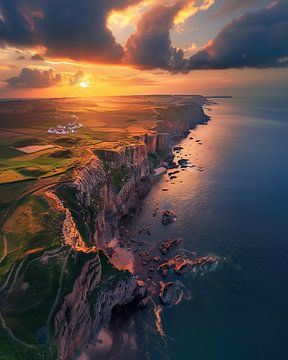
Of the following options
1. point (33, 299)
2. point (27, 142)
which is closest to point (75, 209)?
point (33, 299)

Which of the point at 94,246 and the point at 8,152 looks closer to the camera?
Result: the point at 94,246

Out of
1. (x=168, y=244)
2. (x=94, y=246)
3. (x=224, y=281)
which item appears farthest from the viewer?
(x=168, y=244)

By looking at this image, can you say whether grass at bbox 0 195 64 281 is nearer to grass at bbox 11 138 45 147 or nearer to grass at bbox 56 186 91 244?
grass at bbox 56 186 91 244

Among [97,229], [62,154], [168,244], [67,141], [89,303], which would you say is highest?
[62,154]

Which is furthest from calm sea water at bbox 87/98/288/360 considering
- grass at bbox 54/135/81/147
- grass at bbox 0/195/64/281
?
grass at bbox 54/135/81/147

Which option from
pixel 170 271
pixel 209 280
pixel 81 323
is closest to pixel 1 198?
pixel 81 323

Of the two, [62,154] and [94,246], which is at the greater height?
[94,246]

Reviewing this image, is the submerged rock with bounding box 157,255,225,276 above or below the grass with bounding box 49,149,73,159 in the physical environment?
below

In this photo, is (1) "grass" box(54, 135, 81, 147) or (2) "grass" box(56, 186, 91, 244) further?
(1) "grass" box(54, 135, 81, 147)

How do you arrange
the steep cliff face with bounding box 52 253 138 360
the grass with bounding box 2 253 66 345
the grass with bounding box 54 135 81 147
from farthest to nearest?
the grass with bounding box 54 135 81 147, the steep cliff face with bounding box 52 253 138 360, the grass with bounding box 2 253 66 345

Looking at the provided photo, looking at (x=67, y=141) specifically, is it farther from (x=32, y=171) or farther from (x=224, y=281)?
(x=224, y=281)
